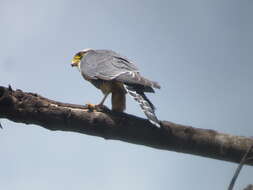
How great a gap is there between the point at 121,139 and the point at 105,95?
1.33 meters

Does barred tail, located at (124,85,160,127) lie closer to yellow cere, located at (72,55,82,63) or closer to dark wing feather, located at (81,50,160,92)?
dark wing feather, located at (81,50,160,92)

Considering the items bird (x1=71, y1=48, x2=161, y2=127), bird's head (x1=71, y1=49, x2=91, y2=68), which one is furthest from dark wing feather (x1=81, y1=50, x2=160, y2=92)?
bird's head (x1=71, y1=49, x2=91, y2=68)

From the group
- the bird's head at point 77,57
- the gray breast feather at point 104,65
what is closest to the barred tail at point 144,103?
the gray breast feather at point 104,65

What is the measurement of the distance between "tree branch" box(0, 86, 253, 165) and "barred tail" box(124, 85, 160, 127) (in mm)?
66

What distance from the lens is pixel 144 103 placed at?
194 inches

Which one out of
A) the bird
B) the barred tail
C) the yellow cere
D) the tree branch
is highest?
the yellow cere

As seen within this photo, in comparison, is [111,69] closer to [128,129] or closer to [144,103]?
[144,103]

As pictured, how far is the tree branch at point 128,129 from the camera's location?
4215mm

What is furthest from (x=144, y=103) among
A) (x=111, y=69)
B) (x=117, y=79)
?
(x=111, y=69)

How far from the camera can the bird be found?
505cm

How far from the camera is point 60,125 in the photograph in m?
4.26

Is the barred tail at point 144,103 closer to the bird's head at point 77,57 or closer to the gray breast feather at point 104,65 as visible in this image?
the gray breast feather at point 104,65

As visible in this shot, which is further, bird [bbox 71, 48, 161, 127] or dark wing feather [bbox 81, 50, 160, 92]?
dark wing feather [bbox 81, 50, 160, 92]

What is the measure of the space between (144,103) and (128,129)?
1.90 feet
